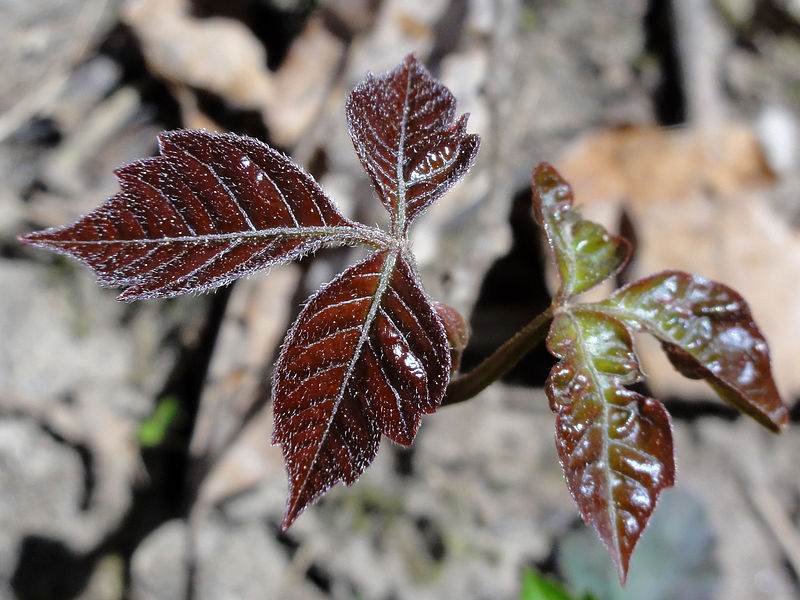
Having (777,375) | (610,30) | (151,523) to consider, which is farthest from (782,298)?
(151,523)

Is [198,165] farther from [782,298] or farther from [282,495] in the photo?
[782,298]

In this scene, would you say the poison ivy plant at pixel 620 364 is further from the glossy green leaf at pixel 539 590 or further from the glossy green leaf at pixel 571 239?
the glossy green leaf at pixel 539 590

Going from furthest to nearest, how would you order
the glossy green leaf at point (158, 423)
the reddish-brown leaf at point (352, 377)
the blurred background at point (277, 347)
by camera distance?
the glossy green leaf at point (158, 423)
the blurred background at point (277, 347)
the reddish-brown leaf at point (352, 377)

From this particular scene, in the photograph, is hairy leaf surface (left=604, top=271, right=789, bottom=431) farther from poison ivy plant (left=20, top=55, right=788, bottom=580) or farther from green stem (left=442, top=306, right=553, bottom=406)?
green stem (left=442, top=306, right=553, bottom=406)

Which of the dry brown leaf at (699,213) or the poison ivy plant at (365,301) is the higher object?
the poison ivy plant at (365,301)

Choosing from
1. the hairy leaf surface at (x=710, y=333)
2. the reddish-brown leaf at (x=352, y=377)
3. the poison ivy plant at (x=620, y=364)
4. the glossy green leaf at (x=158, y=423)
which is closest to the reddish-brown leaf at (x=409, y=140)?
the reddish-brown leaf at (x=352, y=377)

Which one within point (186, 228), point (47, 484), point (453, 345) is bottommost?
point (47, 484)
